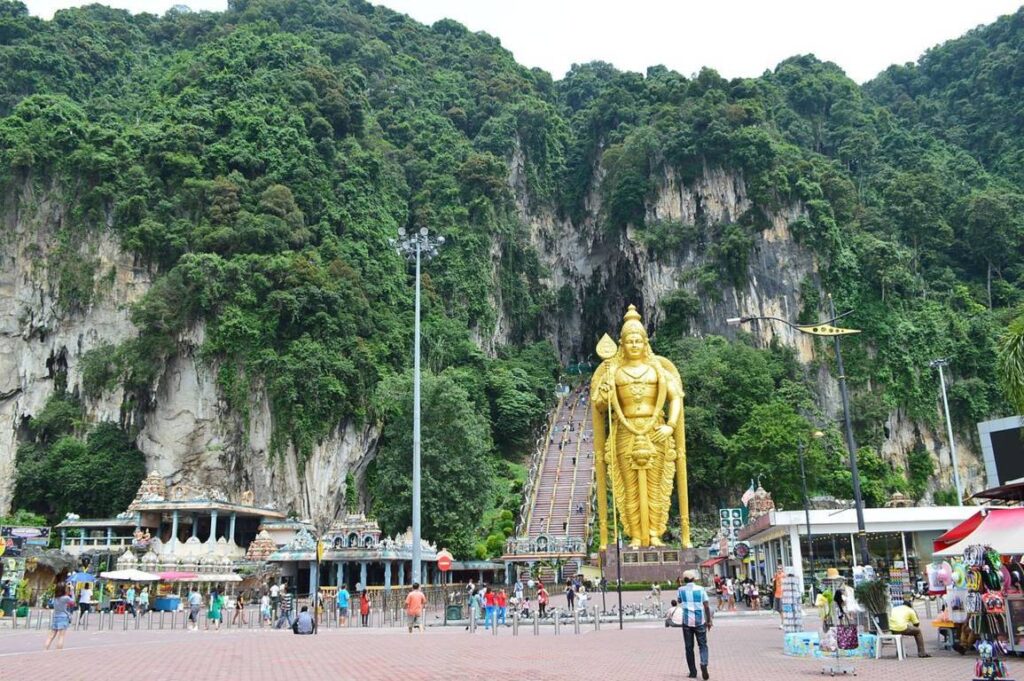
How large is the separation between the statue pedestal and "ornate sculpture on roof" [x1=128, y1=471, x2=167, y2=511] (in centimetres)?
1997

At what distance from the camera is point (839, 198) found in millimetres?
58750

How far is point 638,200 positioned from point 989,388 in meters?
25.5

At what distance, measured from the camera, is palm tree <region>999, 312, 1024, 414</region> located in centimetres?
1130

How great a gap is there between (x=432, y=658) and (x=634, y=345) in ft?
59.5

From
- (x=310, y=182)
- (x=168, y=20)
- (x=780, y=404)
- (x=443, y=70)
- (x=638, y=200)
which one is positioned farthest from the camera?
(x=443, y=70)

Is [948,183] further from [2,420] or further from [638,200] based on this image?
[2,420]

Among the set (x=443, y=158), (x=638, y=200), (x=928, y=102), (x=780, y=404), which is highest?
(x=928, y=102)

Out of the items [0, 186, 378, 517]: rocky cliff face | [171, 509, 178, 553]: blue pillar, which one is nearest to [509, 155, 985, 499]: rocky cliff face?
[0, 186, 378, 517]: rocky cliff face

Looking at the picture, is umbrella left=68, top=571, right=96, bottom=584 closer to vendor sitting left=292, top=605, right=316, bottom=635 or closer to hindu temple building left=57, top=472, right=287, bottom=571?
hindu temple building left=57, top=472, right=287, bottom=571

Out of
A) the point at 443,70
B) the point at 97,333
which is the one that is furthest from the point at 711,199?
the point at 97,333

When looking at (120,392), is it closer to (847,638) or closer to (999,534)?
(847,638)

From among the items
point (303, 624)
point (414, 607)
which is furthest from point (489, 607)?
point (303, 624)

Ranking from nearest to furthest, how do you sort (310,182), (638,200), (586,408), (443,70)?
(310,182), (586,408), (638,200), (443,70)

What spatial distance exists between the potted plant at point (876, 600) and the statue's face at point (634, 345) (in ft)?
54.7
